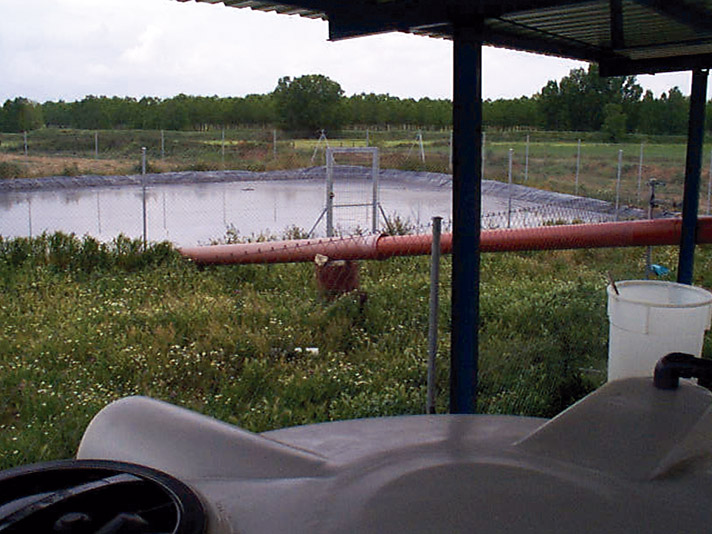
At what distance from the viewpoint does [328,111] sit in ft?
189

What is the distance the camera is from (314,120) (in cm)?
5678

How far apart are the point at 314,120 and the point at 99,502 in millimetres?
56748

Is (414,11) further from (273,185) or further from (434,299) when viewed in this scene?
(273,185)

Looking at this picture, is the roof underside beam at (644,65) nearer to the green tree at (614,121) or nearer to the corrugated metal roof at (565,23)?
the corrugated metal roof at (565,23)

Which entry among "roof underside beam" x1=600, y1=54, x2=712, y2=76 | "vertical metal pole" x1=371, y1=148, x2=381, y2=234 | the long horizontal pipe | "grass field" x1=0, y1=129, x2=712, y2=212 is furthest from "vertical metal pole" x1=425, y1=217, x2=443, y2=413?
"grass field" x1=0, y1=129, x2=712, y2=212

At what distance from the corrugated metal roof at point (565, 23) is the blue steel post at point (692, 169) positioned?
21cm

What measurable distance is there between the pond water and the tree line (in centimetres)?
781

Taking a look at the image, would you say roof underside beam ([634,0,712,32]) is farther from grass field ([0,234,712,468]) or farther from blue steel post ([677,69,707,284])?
grass field ([0,234,712,468])

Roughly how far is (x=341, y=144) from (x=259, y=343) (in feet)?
148

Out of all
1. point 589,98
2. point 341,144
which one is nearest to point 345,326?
point 589,98

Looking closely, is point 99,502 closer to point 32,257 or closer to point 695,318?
point 695,318

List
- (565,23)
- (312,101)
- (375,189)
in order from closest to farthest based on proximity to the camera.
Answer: (565,23) → (375,189) → (312,101)

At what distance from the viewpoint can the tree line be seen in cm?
3262

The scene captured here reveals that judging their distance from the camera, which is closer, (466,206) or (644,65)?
(466,206)
